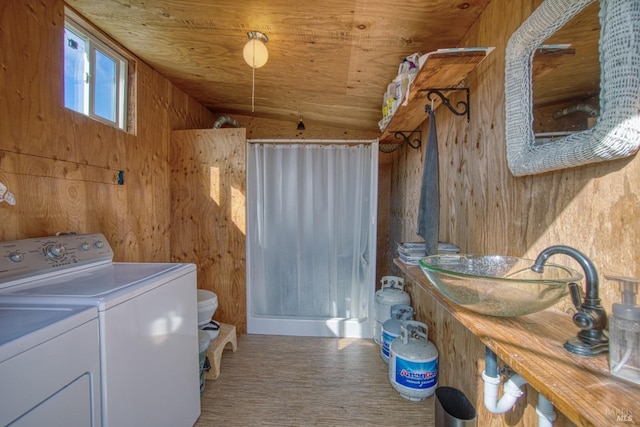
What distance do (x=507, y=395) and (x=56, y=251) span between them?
197 cm

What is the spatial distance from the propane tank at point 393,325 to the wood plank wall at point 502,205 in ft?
0.41

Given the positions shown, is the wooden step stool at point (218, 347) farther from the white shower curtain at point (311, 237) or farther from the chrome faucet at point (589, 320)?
the chrome faucet at point (589, 320)

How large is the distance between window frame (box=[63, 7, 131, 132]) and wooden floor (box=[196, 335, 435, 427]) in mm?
1950

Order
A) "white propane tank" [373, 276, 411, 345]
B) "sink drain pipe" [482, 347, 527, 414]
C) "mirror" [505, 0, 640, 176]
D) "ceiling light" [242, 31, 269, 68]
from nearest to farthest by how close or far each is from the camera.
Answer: "mirror" [505, 0, 640, 176]
"sink drain pipe" [482, 347, 527, 414]
"ceiling light" [242, 31, 269, 68]
"white propane tank" [373, 276, 411, 345]

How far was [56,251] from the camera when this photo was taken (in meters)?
1.35

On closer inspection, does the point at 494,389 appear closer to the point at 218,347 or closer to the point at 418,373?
the point at 418,373

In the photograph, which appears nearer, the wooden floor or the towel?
the towel

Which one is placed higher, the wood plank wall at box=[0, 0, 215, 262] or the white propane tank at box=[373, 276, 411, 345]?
the wood plank wall at box=[0, 0, 215, 262]

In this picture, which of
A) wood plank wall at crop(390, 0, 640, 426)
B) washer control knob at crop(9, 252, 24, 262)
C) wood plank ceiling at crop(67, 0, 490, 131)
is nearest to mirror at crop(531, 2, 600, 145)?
wood plank wall at crop(390, 0, 640, 426)

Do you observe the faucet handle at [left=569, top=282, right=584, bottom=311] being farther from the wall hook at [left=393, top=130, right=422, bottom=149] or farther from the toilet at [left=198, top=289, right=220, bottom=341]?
the toilet at [left=198, top=289, right=220, bottom=341]

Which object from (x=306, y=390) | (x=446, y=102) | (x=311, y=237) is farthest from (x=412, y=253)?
(x=311, y=237)

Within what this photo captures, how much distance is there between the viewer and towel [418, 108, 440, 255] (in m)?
1.37

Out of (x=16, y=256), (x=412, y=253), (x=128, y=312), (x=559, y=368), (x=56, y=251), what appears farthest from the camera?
(x=412, y=253)

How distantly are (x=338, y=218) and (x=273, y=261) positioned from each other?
A: 747 mm
